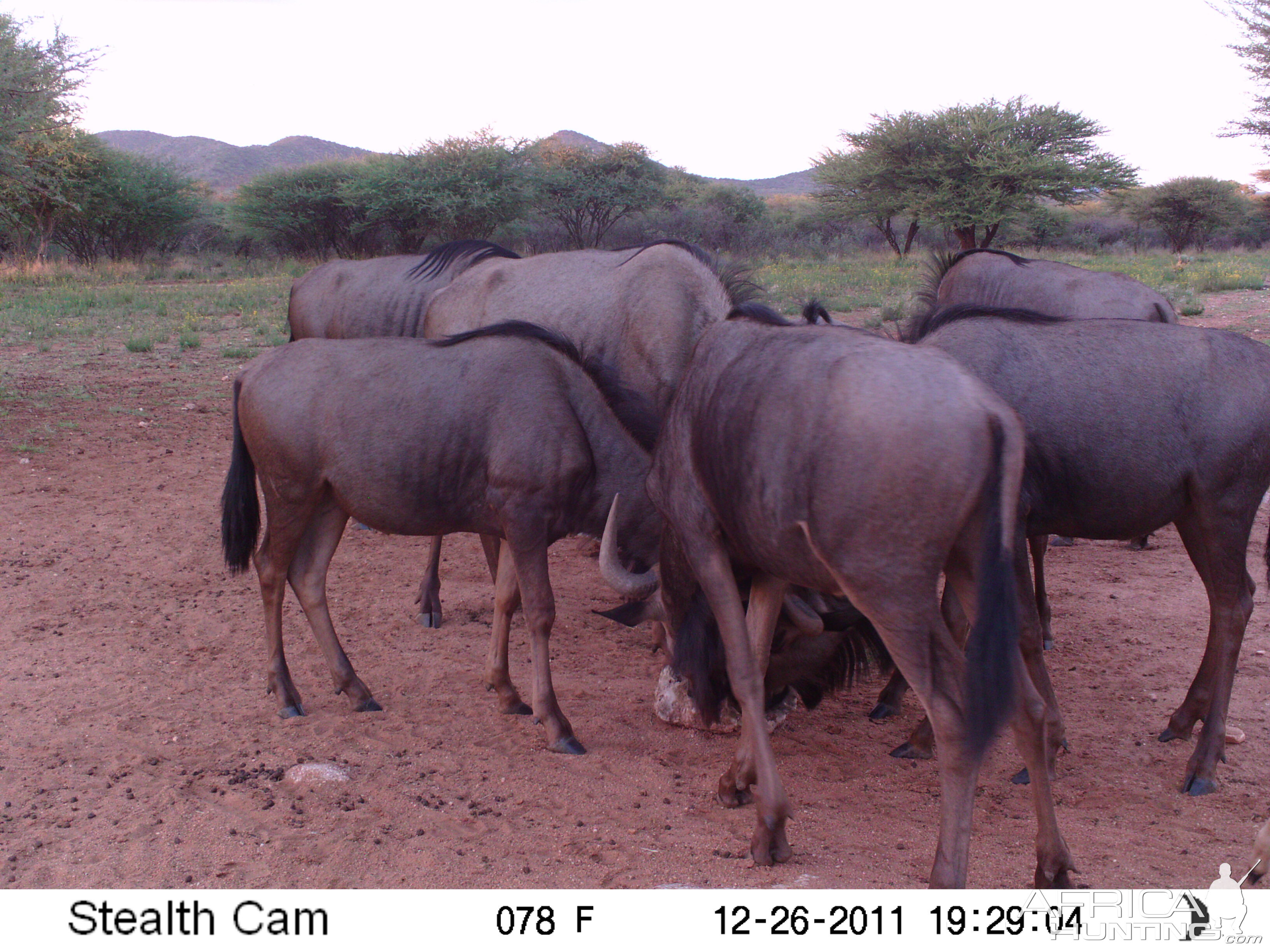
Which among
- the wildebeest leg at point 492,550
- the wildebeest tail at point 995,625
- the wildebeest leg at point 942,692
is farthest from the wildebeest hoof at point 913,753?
the wildebeest leg at point 492,550

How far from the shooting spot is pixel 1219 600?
3854mm

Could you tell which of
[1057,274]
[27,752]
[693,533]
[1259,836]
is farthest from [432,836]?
[1057,274]

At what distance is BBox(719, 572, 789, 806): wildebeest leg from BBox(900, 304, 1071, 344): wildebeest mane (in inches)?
46.0

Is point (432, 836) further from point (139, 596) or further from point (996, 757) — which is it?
point (139, 596)

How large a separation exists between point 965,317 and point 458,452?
7.42ft

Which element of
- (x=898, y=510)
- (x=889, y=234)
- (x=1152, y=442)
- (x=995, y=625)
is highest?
(x=889, y=234)

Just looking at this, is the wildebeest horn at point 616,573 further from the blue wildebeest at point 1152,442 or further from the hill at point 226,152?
the hill at point 226,152

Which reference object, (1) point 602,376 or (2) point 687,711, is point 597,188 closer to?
(1) point 602,376

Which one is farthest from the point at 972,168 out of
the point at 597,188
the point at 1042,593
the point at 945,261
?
the point at 1042,593

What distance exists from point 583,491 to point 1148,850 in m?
2.55

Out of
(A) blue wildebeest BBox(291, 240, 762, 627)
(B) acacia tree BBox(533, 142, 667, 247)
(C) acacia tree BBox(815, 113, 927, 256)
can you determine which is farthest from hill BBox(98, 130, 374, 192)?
(A) blue wildebeest BBox(291, 240, 762, 627)

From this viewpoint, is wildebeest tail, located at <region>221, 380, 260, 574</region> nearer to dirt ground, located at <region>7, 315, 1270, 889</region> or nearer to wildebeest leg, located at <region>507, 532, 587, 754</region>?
dirt ground, located at <region>7, 315, 1270, 889</region>

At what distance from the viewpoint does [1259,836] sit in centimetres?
283

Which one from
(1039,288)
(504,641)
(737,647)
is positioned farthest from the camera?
(1039,288)
